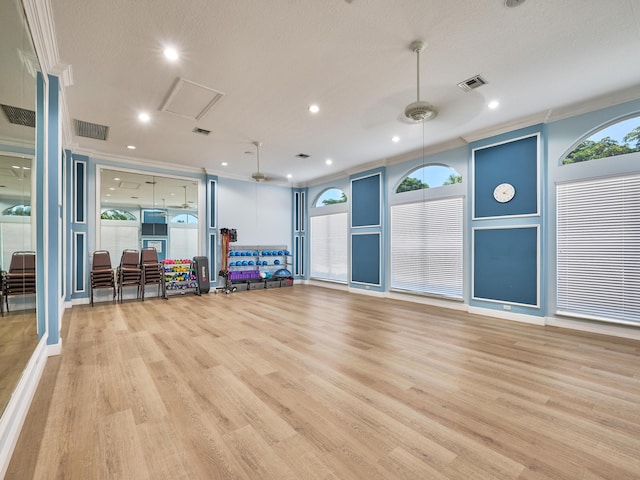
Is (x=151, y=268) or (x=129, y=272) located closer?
(x=129, y=272)

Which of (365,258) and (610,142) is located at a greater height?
(610,142)

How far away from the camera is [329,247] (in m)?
9.07

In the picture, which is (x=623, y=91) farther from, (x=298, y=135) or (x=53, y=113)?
(x=53, y=113)

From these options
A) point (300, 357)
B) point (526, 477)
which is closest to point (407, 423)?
point (526, 477)

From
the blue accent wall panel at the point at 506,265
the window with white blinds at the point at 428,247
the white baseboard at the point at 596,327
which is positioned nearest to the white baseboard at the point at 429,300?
the window with white blinds at the point at 428,247

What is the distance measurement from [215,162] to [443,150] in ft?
17.7

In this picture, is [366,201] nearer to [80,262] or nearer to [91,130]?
[91,130]

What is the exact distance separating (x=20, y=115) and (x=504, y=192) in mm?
6234

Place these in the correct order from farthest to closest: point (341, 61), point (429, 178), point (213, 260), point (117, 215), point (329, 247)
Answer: point (329, 247), point (213, 260), point (117, 215), point (429, 178), point (341, 61)

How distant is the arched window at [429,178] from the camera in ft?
20.1

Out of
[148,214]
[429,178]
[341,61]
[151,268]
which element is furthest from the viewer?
[148,214]

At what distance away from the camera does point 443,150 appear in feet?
20.3

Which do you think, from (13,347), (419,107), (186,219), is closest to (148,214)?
(186,219)

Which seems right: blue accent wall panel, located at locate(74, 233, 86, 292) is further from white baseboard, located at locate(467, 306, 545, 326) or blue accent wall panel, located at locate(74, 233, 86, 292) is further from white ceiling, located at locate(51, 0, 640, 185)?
white baseboard, located at locate(467, 306, 545, 326)
